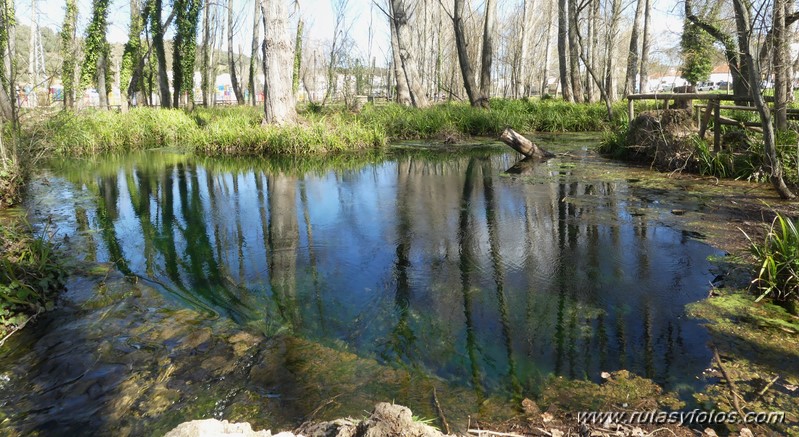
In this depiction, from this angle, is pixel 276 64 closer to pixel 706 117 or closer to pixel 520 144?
pixel 520 144

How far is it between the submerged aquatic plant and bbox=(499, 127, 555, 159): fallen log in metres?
7.97

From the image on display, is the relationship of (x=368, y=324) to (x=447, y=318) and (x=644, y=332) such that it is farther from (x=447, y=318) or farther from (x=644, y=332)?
(x=644, y=332)

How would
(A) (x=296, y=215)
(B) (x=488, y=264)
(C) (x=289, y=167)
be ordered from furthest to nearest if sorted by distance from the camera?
(C) (x=289, y=167)
(A) (x=296, y=215)
(B) (x=488, y=264)

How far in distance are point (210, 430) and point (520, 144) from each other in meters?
11.2

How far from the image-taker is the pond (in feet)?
10.1

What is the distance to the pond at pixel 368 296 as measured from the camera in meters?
3.07

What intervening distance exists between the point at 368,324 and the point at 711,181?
7.31 m

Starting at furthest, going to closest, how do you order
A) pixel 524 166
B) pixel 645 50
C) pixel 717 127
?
pixel 645 50, pixel 524 166, pixel 717 127

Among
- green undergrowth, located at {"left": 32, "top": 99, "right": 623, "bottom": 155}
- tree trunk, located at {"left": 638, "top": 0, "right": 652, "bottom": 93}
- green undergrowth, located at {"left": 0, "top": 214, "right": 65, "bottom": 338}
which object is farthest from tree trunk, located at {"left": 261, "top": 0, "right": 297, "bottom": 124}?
tree trunk, located at {"left": 638, "top": 0, "right": 652, "bottom": 93}

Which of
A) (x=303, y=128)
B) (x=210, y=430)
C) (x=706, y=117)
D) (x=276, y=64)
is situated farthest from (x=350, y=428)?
(x=276, y=64)

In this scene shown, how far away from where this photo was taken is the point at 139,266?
5.29 meters

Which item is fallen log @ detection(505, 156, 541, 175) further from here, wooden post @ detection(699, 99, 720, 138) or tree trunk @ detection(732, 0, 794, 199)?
tree trunk @ detection(732, 0, 794, 199)

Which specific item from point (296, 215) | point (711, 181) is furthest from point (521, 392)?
point (711, 181)

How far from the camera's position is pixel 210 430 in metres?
1.63
